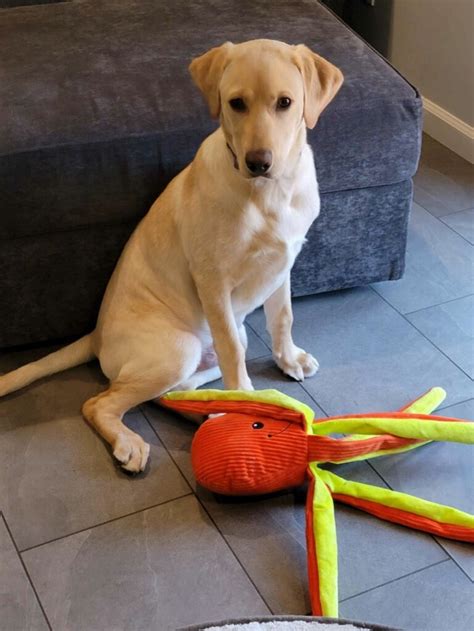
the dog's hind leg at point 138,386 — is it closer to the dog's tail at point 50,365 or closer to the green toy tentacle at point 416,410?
the dog's tail at point 50,365

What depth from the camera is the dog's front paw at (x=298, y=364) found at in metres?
2.17

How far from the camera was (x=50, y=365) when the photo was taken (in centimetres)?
211

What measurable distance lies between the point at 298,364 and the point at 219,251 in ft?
1.51

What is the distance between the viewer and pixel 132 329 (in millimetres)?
1995

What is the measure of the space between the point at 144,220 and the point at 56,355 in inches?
16.1

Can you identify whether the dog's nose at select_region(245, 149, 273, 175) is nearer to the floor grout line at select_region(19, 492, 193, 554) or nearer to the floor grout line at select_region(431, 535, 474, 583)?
the floor grout line at select_region(19, 492, 193, 554)

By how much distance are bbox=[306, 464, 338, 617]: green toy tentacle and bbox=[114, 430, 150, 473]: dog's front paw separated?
0.39m

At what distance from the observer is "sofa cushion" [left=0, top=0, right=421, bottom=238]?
2.03 metres

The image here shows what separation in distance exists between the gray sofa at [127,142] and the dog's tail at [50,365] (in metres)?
0.14

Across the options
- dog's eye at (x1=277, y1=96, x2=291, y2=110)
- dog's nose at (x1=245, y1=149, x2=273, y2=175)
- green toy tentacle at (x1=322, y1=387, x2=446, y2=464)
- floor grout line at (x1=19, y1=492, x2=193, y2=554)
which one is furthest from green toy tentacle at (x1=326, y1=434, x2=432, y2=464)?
dog's eye at (x1=277, y1=96, x2=291, y2=110)

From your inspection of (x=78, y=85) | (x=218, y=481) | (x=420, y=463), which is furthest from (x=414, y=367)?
(x=78, y=85)

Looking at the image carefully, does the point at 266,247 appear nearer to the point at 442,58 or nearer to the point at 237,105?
the point at 237,105

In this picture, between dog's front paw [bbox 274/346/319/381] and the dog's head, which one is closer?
the dog's head

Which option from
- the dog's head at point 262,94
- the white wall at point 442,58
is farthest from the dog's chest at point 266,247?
the white wall at point 442,58
